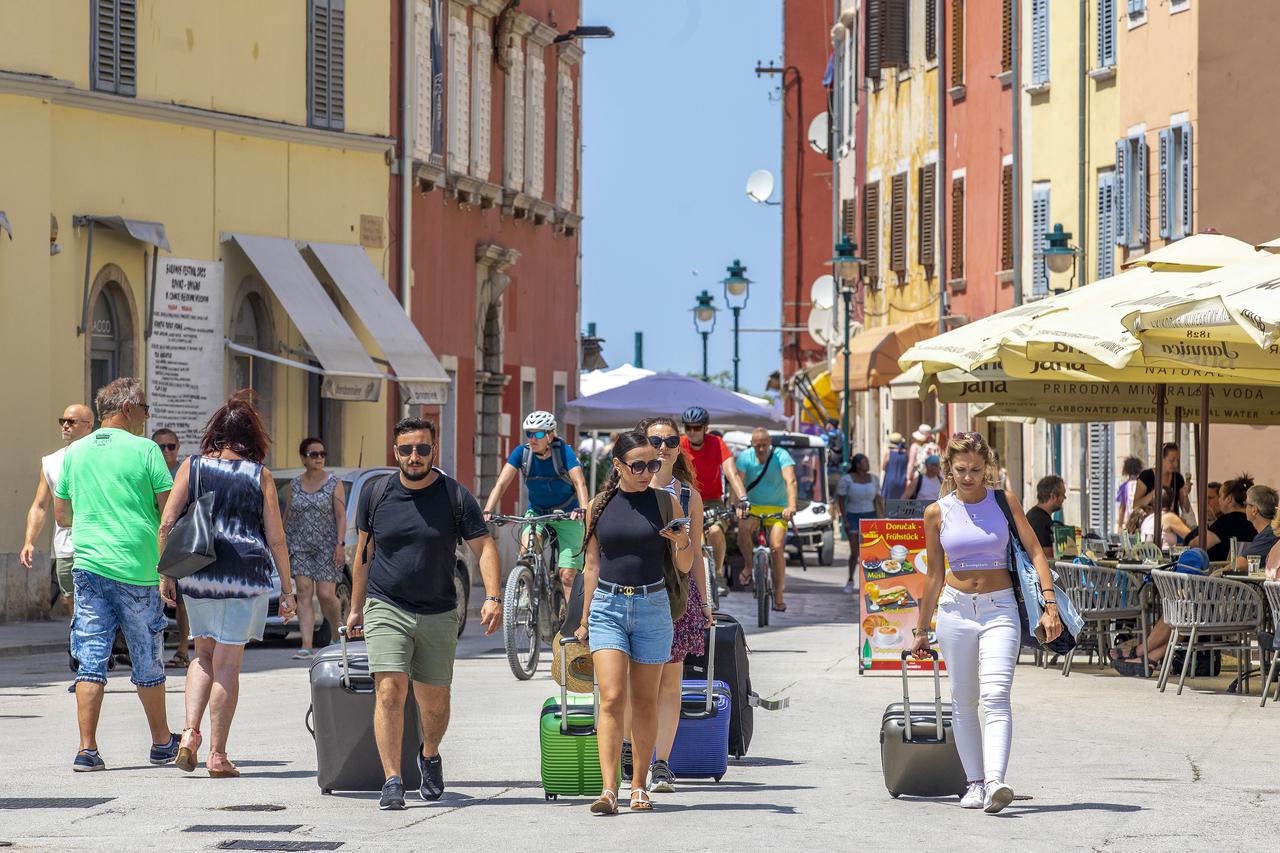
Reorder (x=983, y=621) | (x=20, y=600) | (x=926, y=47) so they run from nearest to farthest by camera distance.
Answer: (x=983, y=621) → (x=20, y=600) → (x=926, y=47)

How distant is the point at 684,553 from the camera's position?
10.9 m

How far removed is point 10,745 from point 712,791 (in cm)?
402

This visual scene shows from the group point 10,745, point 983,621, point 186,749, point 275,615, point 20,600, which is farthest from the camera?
point 20,600

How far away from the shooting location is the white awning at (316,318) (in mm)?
27719

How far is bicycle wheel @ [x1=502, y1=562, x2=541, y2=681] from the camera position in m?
17.4

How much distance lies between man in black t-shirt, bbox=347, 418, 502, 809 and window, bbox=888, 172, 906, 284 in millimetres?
37190

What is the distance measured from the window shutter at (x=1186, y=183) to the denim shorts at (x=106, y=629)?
2250cm

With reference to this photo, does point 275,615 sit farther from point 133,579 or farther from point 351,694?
point 351,694

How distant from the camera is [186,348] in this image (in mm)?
26516

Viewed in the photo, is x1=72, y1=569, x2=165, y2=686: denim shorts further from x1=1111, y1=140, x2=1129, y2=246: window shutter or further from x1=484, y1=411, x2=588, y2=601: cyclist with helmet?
x1=1111, y1=140, x2=1129, y2=246: window shutter

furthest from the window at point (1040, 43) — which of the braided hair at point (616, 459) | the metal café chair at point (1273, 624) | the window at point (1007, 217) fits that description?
the braided hair at point (616, 459)

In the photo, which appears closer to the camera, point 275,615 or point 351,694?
point 351,694

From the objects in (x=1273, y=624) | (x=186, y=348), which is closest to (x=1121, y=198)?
(x=186, y=348)

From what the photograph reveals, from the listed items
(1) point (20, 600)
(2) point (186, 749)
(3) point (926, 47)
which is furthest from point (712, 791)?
(3) point (926, 47)
